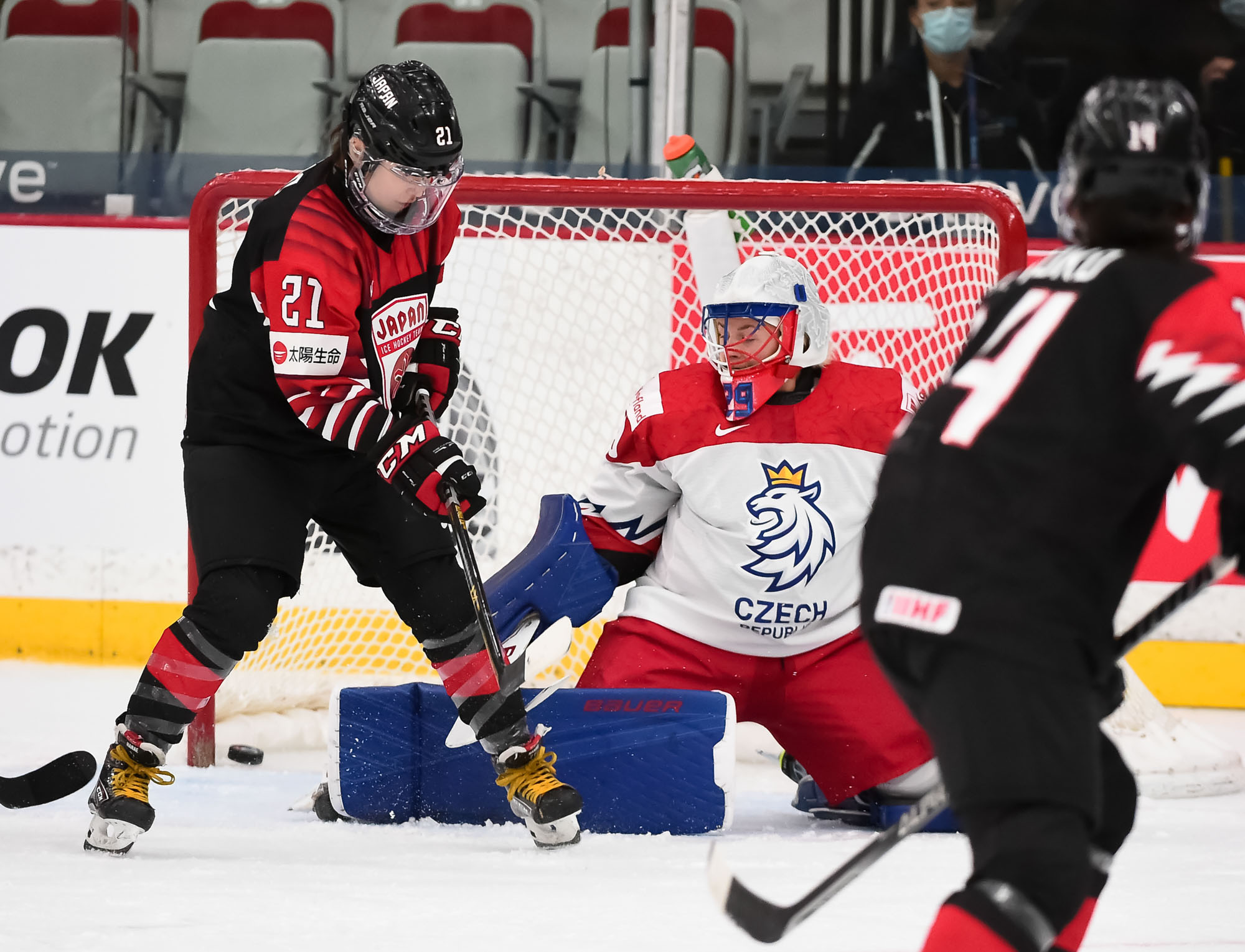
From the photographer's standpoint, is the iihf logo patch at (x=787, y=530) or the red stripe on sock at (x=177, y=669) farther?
the iihf logo patch at (x=787, y=530)

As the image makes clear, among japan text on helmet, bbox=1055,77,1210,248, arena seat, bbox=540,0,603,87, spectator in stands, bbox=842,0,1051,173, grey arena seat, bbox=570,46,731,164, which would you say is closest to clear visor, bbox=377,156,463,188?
japan text on helmet, bbox=1055,77,1210,248

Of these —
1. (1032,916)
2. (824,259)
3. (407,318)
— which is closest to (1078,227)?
(1032,916)

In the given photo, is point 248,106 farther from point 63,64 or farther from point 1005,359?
point 1005,359

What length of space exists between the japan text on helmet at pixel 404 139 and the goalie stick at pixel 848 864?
1126mm

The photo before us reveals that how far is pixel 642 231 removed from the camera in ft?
11.5

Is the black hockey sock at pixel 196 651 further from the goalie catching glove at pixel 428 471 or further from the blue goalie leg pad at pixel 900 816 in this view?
the blue goalie leg pad at pixel 900 816

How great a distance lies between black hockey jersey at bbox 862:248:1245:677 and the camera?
3.77 feet

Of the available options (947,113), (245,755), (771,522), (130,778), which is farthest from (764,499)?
(947,113)

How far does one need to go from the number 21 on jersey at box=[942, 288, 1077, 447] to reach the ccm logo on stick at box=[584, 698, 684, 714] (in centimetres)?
129

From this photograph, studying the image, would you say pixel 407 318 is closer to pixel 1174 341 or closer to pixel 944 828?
pixel 944 828

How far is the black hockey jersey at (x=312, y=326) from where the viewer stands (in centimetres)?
217

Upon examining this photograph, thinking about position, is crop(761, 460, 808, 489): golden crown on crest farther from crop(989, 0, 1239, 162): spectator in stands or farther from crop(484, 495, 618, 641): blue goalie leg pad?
crop(989, 0, 1239, 162): spectator in stands

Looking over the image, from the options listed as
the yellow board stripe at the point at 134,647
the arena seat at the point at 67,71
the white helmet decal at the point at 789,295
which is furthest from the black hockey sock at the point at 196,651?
the arena seat at the point at 67,71

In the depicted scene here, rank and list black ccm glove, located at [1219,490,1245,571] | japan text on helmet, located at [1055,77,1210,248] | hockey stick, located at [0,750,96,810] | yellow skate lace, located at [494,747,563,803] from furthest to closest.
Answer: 1. hockey stick, located at [0,750,96,810]
2. yellow skate lace, located at [494,747,563,803]
3. japan text on helmet, located at [1055,77,1210,248]
4. black ccm glove, located at [1219,490,1245,571]
